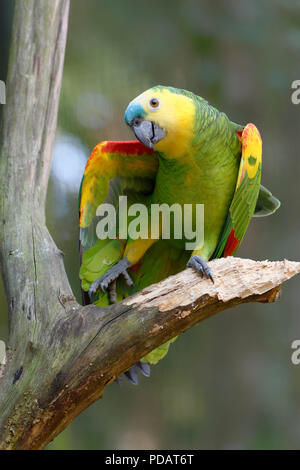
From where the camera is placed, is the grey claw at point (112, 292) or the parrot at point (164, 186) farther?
the grey claw at point (112, 292)

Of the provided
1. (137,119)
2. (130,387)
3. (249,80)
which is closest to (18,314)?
(137,119)

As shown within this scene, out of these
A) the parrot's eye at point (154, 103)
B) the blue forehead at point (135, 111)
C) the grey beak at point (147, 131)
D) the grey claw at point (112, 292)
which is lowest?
the grey claw at point (112, 292)

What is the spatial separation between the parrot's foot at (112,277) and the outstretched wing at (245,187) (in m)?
0.30

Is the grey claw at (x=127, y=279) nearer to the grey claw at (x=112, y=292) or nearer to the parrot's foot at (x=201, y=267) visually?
the grey claw at (x=112, y=292)

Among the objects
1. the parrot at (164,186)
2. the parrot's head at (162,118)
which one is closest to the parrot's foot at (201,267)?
the parrot at (164,186)

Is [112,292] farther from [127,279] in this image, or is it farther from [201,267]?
[201,267]

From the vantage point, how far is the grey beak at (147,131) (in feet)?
3.97

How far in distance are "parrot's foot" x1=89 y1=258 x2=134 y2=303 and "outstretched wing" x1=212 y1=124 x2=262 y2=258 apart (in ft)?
0.99

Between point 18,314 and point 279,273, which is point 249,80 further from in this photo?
point 18,314

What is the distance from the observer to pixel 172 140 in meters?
1.23

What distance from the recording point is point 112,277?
139cm

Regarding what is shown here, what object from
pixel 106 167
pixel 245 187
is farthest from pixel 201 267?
pixel 106 167

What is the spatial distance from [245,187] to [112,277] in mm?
467

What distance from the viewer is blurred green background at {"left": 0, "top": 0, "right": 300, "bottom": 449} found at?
2.24 metres
